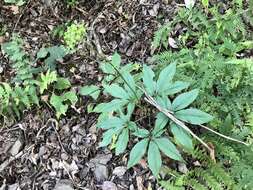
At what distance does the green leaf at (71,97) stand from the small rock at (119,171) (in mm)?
784

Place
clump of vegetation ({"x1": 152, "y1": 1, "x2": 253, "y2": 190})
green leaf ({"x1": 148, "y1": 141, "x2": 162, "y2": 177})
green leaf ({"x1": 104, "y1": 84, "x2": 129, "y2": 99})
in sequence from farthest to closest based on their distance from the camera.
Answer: clump of vegetation ({"x1": 152, "y1": 1, "x2": 253, "y2": 190}) → green leaf ({"x1": 104, "y1": 84, "x2": 129, "y2": 99}) → green leaf ({"x1": 148, "y1": 141, "x2": 162, "y2": 177})

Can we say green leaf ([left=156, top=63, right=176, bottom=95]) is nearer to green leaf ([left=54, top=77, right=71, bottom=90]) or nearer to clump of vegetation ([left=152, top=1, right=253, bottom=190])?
A: clump of vegetation ([left=152, top=1, right=253, bottom=190])

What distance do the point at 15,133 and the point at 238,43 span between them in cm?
222

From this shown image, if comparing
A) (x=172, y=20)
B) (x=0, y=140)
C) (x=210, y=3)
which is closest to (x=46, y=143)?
(x=0, y=140)

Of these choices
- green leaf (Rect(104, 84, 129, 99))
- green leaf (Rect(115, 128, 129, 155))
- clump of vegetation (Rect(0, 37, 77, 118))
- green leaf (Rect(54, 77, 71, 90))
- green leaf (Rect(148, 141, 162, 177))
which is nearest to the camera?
green leaf (Rect(148, 141, 162, 177))

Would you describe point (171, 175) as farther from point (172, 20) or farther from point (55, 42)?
point (55, 42)

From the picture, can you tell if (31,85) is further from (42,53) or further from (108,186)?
(108,186)

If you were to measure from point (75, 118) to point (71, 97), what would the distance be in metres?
0.20

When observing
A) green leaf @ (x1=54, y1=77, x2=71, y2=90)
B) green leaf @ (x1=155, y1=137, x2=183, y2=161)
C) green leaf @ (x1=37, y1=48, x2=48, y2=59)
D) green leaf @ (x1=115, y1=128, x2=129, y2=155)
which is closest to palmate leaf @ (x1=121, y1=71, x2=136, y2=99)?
green leaf @ (x1=115, y1=128, x2=129, y2=155)

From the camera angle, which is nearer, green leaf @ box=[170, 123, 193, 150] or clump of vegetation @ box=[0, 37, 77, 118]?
green leaf @ box=[170, 123, 193, 150]

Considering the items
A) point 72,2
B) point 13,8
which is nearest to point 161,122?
point 72,2

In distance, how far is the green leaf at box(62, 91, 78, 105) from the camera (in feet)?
13.1

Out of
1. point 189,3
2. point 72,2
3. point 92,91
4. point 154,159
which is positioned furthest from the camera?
point 72,2

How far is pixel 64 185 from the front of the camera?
11.9ft
